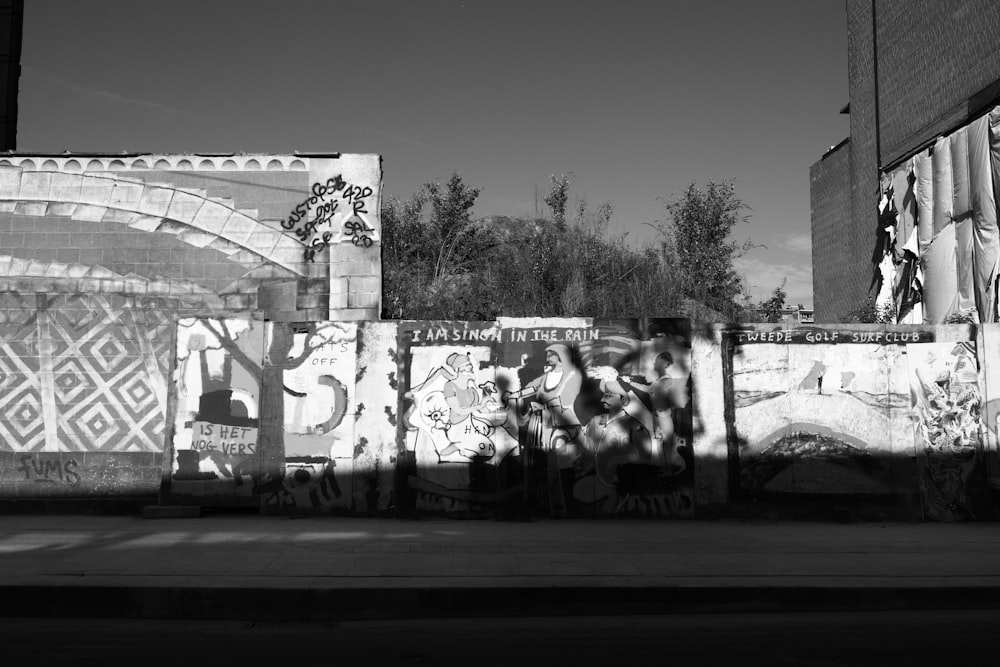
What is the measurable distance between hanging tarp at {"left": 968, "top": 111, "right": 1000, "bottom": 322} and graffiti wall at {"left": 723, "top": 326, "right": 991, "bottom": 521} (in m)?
6.76

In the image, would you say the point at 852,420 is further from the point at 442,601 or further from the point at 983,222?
the point at 983,222

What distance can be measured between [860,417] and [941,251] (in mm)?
9519

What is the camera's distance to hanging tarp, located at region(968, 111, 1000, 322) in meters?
16.1

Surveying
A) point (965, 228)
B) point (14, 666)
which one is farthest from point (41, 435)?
point (965, 228)

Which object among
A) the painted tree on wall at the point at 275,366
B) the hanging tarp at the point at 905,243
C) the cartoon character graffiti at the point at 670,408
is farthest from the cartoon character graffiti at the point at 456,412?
the hanging tarp at the point at 905,243

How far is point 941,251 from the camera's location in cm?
1795

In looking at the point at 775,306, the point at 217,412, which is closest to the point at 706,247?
the point at 775,306

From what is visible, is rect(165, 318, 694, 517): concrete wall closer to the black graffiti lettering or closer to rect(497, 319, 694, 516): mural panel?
rect(497, 319, 694, 516): mural panel

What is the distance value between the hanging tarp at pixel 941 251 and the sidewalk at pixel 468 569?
30.5 ft

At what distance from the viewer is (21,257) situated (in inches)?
440

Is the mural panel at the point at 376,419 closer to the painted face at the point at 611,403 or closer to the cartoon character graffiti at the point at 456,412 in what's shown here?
the cartoon character graffiti at the point at 456,412

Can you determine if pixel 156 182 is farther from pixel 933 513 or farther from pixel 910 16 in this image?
pixel 910 16

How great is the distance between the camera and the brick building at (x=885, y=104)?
695 inches

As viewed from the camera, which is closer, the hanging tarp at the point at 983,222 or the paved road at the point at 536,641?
the paved road at the point at 536,641
